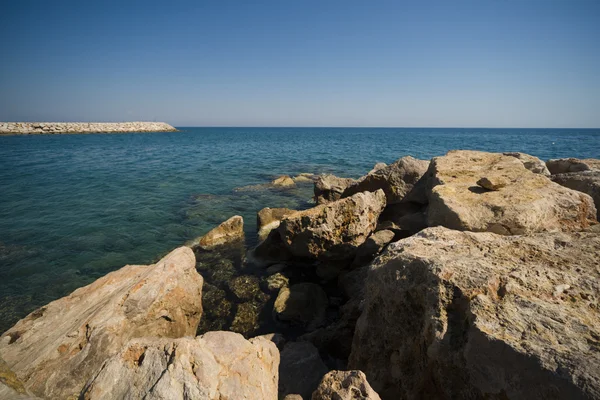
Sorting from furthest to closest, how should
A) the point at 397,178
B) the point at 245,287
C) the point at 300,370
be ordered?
the point at 397,178
the point at 245,287
the point at 300,370

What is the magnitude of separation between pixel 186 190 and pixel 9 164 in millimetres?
21034

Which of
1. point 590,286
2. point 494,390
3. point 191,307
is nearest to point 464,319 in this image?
point 494,390

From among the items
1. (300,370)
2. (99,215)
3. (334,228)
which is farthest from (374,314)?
(99,215)

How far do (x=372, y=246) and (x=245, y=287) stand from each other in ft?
11.1

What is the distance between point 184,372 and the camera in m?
2.49

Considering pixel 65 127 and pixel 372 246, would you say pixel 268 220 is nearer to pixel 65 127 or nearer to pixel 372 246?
pixel 372 246

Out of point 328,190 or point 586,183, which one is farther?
point 328,190

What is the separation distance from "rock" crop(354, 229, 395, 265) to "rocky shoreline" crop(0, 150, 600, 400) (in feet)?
0.09

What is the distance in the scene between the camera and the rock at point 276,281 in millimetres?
6977

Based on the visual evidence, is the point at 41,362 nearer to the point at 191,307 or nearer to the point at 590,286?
the point at 191,307

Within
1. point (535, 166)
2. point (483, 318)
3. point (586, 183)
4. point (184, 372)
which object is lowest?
point (184, 372)

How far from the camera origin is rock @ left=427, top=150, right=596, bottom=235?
4.16 meters

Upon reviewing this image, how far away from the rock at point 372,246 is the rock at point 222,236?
4.86 metres

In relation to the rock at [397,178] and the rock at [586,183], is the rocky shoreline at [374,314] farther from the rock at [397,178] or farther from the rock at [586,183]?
the rock at [397,178]
